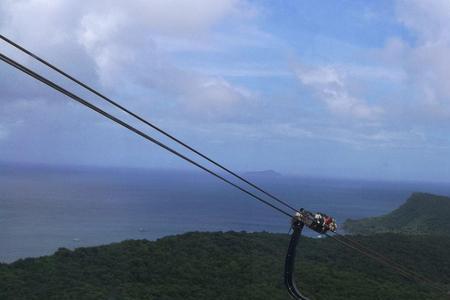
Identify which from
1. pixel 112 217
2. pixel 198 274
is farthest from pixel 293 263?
pixel 112 217

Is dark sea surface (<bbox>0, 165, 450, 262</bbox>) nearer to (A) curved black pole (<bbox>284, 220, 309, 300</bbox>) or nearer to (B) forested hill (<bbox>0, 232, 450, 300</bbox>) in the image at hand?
(B) forested hill (<bbox>0, 232, 450, 300</bbox>)

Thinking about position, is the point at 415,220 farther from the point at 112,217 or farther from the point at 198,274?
the point at 198,274

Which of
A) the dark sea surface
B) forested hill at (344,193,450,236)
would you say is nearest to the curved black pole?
the dark sea surface

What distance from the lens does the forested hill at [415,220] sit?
10362 cm

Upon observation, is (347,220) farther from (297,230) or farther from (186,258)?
(297,230)

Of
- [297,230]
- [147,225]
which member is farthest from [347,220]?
[297,230]

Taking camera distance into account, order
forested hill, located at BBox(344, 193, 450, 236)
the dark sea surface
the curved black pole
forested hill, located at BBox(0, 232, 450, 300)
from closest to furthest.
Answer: the curved black pole, forested hill, located at BBox(0, 232, 450, 300), the dark sea surface, forested hill, located at BBox(344, 193, 450, 236)

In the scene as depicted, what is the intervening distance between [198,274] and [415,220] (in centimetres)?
8984

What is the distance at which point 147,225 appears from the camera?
362 ft

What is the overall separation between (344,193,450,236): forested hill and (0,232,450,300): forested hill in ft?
181

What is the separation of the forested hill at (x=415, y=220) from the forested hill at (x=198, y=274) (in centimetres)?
5511

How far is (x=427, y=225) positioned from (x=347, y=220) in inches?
985

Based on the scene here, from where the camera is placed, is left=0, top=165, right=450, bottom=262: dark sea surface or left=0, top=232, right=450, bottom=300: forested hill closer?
left=0, top=232, right=450, bottom=300: forested hill

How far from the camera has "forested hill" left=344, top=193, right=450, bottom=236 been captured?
4080 inches
